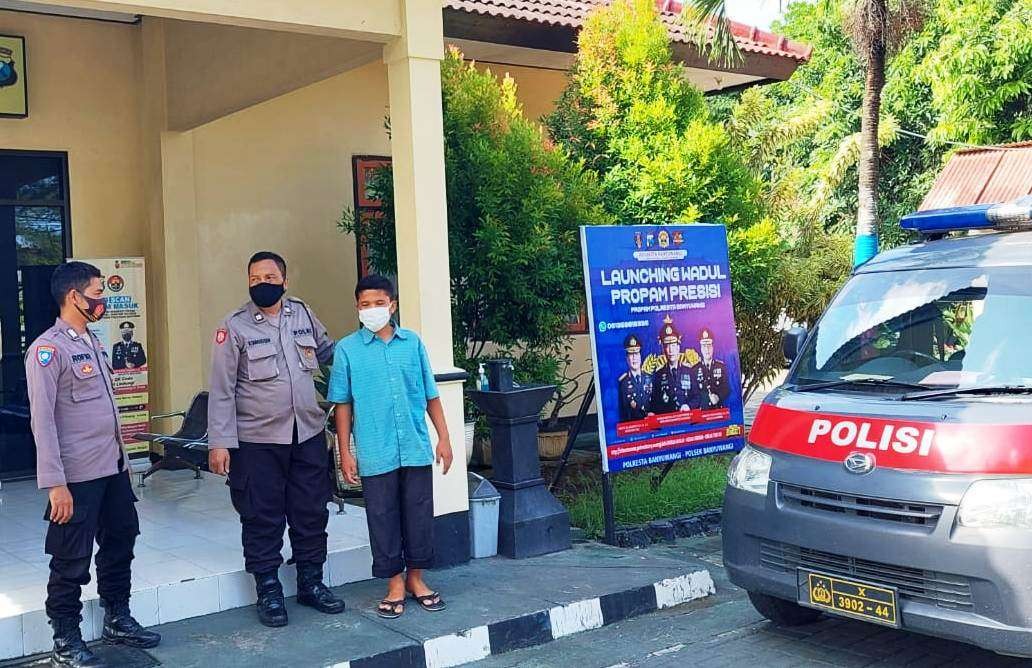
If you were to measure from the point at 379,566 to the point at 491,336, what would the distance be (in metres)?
3.30

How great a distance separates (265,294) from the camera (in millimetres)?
5469

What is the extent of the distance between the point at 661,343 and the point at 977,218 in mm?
2415

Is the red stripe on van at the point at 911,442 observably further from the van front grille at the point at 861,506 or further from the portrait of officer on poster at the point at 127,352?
the portrait of officer on poster at the point at 127,352

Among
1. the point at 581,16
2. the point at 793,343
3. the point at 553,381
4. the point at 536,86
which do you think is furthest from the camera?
the point at 536,86

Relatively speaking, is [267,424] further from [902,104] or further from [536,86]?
[902,104]

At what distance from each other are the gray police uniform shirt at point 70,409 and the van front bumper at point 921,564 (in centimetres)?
314

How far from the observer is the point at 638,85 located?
939 cm

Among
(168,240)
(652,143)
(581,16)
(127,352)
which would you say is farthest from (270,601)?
(581,16)

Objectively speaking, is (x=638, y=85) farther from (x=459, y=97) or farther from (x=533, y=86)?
(x=533, y=86)

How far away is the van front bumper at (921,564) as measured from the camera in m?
4.22

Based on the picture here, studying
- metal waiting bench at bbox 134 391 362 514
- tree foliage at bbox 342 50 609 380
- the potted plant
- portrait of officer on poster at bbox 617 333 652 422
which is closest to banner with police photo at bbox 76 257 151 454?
metal waiting bench at bbox 134 391 362 514

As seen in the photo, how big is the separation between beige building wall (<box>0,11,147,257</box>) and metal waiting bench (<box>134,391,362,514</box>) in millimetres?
1897

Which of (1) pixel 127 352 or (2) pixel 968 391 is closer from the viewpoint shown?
(2) pixel 968 391

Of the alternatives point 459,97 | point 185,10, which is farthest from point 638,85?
point 185,10
